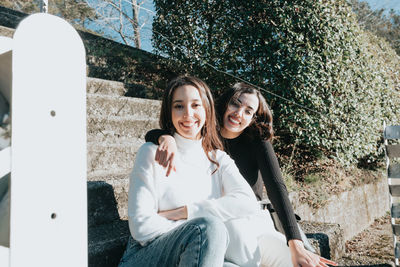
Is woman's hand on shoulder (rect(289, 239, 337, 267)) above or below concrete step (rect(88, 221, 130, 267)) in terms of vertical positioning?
below

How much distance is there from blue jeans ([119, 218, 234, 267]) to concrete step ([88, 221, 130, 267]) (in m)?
0.22

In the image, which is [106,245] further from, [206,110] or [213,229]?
[206,110]

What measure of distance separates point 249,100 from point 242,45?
171cm

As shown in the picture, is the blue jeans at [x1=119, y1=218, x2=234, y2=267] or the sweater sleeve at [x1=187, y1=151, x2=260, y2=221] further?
the sweater sleeve at [x1=187, y1=151, x2=260, y2=221]

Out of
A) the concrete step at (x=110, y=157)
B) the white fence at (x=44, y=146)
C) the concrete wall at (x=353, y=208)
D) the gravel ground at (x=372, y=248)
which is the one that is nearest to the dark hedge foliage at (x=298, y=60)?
the concrete wall at (x=353, y=208)

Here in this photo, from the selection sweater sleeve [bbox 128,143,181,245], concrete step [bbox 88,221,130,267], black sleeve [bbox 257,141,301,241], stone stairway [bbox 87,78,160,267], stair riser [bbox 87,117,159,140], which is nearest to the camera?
sweater sleeve [bbox 128,143,181,245]

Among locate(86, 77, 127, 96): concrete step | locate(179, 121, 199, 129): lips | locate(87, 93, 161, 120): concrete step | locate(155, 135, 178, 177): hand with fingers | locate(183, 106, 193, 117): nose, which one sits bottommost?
locate(155, 135, 178, 177): hand with fingers

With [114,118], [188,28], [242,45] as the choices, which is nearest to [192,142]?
[114,118]

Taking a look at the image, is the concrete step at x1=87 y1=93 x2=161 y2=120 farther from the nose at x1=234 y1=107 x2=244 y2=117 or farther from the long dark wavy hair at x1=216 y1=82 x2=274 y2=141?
the nose at x1=234 y1=107 x2=244 y2=117

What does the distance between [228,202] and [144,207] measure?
417 millimetres

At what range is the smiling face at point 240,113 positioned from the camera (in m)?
2.13

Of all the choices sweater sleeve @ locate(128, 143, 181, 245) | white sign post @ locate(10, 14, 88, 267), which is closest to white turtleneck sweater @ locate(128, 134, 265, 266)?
sweater sleeve @ locate(128, 143, 181, 245)

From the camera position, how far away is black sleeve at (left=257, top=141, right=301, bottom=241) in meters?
1.76

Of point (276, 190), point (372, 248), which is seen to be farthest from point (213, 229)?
point (372, 248)
